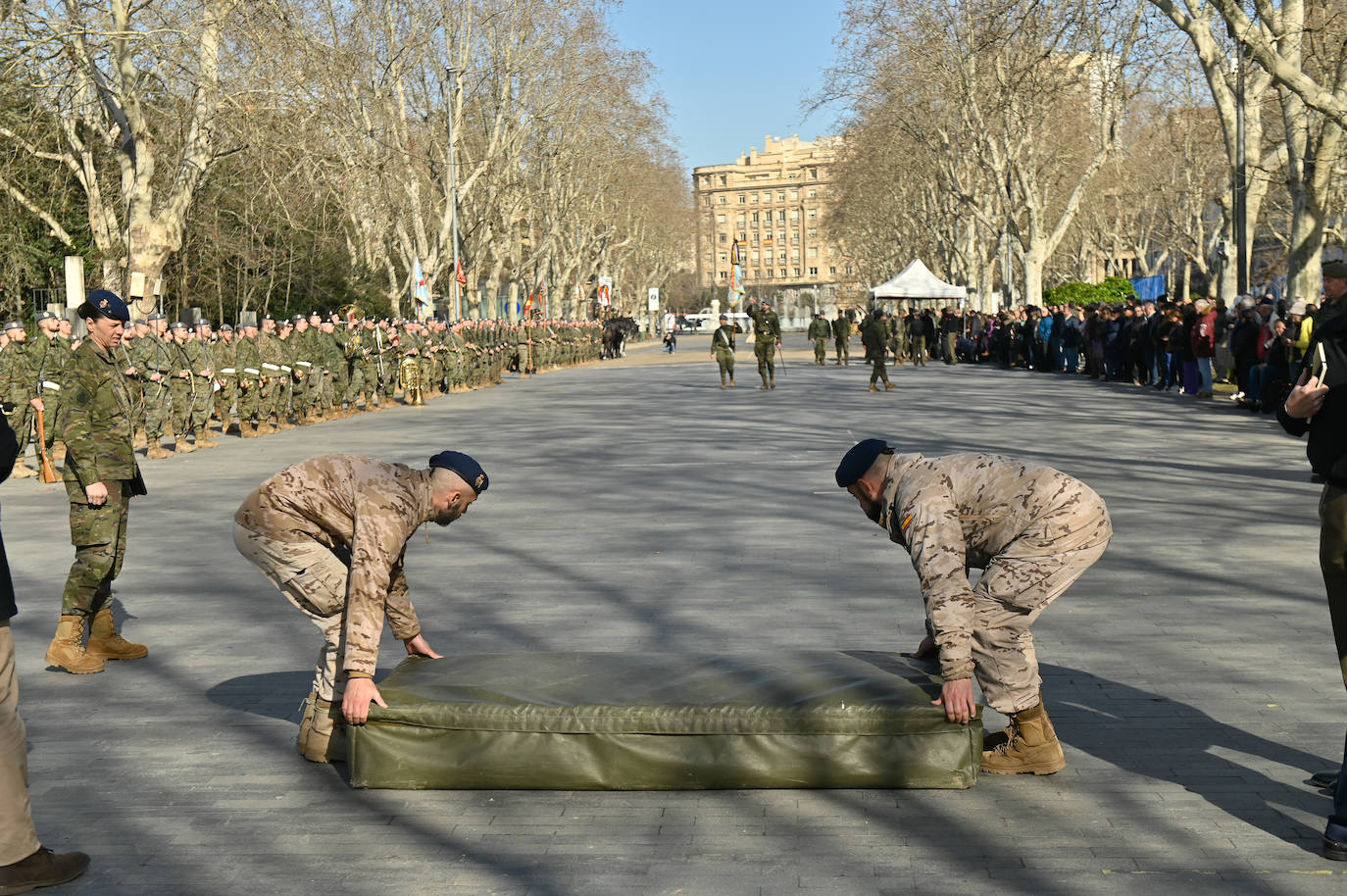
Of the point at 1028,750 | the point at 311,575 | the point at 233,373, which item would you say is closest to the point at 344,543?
the point at 311,575

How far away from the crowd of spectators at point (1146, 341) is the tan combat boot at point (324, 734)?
3827mm

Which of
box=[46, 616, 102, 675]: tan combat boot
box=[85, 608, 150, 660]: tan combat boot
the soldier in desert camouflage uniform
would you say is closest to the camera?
the soldier in desert camouflage uniform

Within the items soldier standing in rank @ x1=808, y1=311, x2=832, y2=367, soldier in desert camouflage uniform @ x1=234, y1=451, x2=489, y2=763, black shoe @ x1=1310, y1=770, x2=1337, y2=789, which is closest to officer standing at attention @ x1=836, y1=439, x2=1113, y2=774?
black shoe @ x1=1310, y1=770, x2=1337, y2=789

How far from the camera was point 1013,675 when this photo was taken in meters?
5.61

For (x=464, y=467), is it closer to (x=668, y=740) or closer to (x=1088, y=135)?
(x=668, y=740)

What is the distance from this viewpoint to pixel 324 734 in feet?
19.3

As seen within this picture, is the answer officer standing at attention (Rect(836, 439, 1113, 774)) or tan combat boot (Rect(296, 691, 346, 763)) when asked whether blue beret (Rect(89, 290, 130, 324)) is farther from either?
officer standing at attention (Rect(836, 439, 1113, 774))

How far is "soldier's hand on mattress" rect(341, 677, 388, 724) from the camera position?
5.26 metres

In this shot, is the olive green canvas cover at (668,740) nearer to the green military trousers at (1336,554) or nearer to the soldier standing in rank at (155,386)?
the green military trousers at (1336,554)

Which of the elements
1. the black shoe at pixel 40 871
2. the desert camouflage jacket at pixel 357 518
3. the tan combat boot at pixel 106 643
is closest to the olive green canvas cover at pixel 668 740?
the desert camouflage jacket at pixel 357 518

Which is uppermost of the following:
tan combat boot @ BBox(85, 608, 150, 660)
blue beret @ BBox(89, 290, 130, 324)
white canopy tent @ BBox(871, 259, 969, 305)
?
white canopy tent @ BBox(871, 259, 969, 305)

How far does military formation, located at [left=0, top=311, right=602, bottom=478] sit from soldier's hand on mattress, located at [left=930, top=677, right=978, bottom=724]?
9.30 m

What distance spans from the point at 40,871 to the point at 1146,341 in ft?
94.2

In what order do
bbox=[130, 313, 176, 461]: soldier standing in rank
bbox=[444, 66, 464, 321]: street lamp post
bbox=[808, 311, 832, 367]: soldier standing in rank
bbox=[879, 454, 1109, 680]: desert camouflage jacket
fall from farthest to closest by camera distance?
bbox=[808, 311, 832, 367]: soldier standing in rank, bbox=[444, 66, 464, 321]: street lamp post, bbox=[130, 313, 176, 461]: soldier standing in rank, bbox=[879, 454, 1109, 680]: desert camouflage jacket
